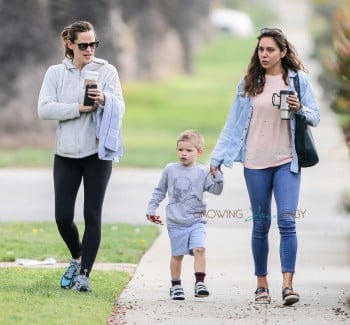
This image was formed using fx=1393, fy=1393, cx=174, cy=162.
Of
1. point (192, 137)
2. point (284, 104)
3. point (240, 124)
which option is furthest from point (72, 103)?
point (284, 104)

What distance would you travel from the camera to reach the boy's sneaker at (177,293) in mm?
9359

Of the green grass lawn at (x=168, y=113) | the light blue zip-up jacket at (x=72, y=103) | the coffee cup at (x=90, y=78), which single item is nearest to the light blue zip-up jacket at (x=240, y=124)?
the light blue zip-up jacket at (x=72, y=103)

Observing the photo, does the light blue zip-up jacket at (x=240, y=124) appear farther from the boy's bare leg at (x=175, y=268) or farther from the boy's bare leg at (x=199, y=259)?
the boy's bare leg at (x=175, y=268)

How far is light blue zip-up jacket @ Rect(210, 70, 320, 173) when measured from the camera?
919cm

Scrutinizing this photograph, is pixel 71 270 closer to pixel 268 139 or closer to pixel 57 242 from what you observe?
pixel 268 139

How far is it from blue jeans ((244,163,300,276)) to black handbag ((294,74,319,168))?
0.11m

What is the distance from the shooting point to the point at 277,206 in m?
9.15

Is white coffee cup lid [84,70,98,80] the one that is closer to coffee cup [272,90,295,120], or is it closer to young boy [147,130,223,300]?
young boy [147,130,223,300]

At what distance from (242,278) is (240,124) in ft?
5.94

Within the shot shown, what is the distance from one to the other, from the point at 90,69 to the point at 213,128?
23.3 meters

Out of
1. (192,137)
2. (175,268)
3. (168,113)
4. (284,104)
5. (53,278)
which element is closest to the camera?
(284,104)

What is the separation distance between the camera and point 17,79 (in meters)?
24.9

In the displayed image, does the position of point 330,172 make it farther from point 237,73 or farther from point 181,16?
point 237,73

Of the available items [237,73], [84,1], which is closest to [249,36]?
[237,73]
